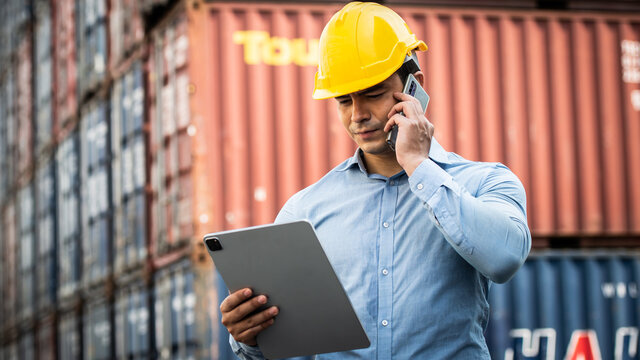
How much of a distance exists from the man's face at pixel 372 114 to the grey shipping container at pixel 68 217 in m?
10.8

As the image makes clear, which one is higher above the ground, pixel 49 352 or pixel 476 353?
pixel 476 353

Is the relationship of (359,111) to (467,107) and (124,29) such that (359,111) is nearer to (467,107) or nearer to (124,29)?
(467,107)

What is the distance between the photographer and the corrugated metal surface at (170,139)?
349 inches

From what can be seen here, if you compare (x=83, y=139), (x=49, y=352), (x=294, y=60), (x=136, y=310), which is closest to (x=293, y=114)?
(x=294, y=60)

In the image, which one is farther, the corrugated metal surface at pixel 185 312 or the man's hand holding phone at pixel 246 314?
the corrugated metal surface at pixel 185 312

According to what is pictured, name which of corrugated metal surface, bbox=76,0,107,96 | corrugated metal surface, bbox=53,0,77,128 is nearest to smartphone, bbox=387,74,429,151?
corrugated metal surface, bbox=76,0,107,96

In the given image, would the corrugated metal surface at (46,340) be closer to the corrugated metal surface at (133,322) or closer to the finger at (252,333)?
the corrugated metal surface at (133,322)

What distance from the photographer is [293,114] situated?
9062 mm

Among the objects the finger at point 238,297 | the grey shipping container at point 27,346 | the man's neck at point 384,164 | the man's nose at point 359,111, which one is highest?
the man's nose at point 359,111

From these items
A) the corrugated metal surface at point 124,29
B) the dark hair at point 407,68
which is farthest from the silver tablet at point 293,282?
the corrugated metal surface at point 124,29

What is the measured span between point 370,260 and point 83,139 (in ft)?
35.6

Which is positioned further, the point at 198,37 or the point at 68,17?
the point at 68,17

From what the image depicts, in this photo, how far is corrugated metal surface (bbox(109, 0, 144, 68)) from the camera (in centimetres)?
1047

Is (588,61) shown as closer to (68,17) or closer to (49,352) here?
(68,17)
